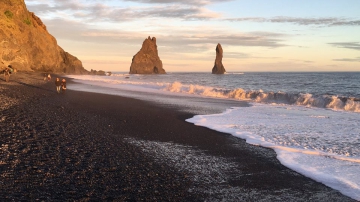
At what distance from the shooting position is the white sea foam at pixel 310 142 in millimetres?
6730

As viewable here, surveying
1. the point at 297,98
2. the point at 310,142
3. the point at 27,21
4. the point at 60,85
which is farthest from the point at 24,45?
the point at 310,142

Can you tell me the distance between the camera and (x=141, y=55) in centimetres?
19900

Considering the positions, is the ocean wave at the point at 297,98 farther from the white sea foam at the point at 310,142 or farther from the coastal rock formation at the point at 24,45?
the coastal rock formation at the point at 24,45

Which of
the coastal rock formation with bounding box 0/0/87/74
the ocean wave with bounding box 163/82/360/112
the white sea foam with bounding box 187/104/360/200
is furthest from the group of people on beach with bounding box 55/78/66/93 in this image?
the coastal rock formation with bounding box 0/0/87/74

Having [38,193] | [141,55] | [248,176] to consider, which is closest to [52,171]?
[38,193]

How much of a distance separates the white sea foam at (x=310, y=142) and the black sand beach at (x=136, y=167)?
0.42m

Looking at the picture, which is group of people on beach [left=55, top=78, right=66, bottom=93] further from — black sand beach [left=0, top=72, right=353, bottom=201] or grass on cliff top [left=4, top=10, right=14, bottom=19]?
grass on cliff top [left=4, top=10, right=14, bottom=19]

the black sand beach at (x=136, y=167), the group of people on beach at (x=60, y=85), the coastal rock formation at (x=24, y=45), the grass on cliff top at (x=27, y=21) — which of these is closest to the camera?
the black sand beach at (x=136, y=167)

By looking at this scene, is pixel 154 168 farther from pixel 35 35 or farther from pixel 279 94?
pixel 35 35

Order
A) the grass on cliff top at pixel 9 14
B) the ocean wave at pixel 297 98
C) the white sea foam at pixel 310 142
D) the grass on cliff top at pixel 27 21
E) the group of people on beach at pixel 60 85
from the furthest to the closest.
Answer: the grass on cliff top at pixel 27 21, the grass on cliff top at pixel 9 14, the group of people on beach at pixel 60 85, the ocean wave at pixel 297 98, the white sea foam at pixel 310 142

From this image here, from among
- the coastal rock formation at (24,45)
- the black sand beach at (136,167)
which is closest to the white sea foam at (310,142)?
the black sand beach at (136,167)

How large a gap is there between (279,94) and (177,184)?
2410 centimetres

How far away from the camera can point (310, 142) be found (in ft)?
32.1

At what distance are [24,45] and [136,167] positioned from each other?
67447mm
